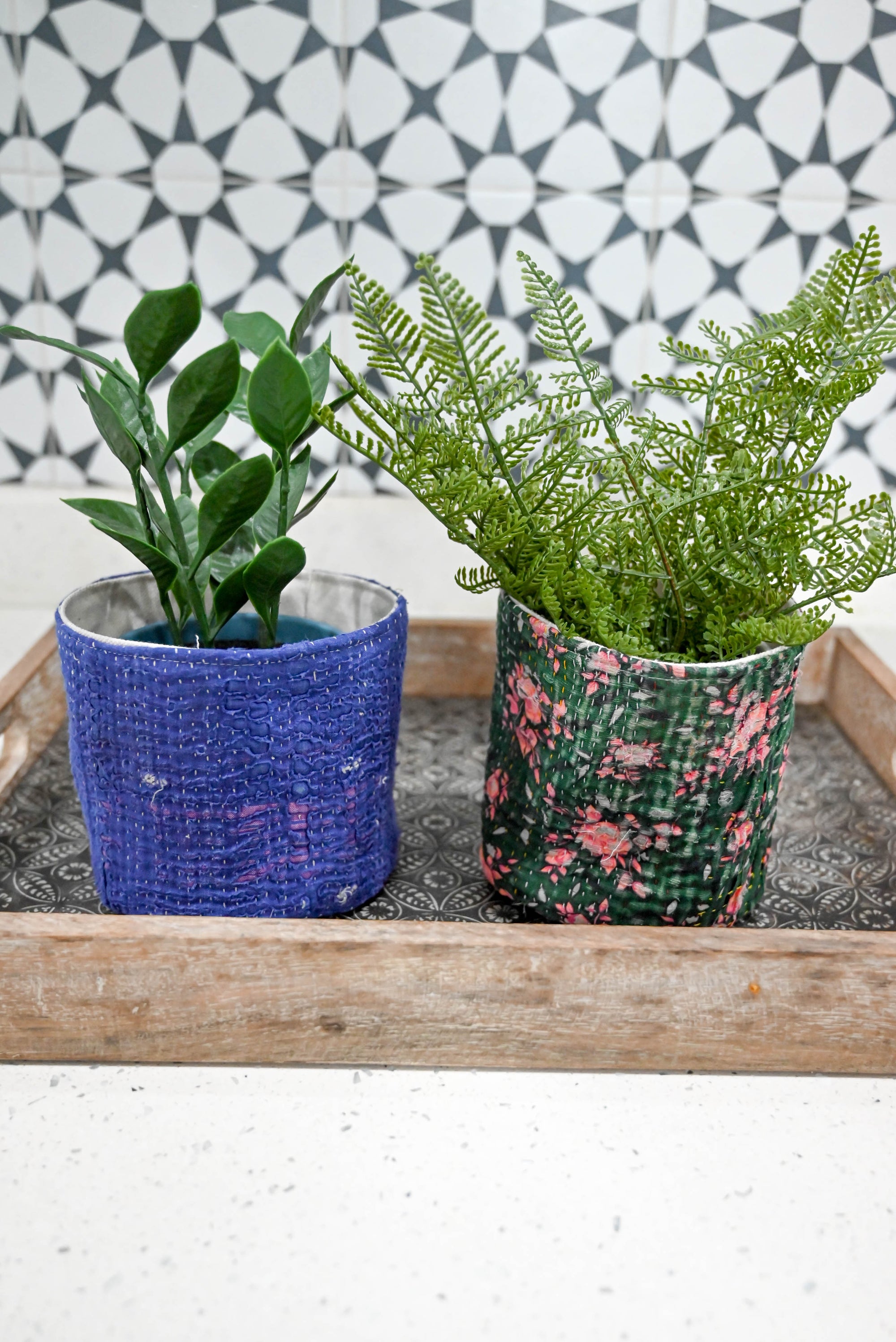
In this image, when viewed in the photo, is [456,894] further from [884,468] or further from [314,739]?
[884,468]

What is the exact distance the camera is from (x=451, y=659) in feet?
2.08

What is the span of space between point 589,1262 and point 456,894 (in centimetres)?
17

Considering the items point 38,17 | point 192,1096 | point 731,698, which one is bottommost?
point 192,1096

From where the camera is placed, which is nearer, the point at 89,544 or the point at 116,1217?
the point at 116,1217

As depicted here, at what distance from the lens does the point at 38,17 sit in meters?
0.62

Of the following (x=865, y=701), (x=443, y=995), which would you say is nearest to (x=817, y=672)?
(x=865, y=701)

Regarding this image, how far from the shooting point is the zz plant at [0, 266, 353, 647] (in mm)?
319

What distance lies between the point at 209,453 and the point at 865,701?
40 cm

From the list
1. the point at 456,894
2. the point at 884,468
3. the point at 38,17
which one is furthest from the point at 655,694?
the point at 38,17

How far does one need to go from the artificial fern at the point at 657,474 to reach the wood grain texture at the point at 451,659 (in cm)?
23

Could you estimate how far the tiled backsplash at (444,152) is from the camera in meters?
0.62

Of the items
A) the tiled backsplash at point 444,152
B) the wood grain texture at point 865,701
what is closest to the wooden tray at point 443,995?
the wood grain texture at point 865,701

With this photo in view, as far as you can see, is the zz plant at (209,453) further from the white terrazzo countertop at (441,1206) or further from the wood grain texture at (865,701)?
the wood grain texture at (865,701)

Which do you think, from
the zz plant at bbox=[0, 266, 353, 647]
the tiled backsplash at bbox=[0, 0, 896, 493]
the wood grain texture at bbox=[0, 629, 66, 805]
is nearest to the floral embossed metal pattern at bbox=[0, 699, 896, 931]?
the wood grain texture at bbox=[0, 629, 66, 805]
